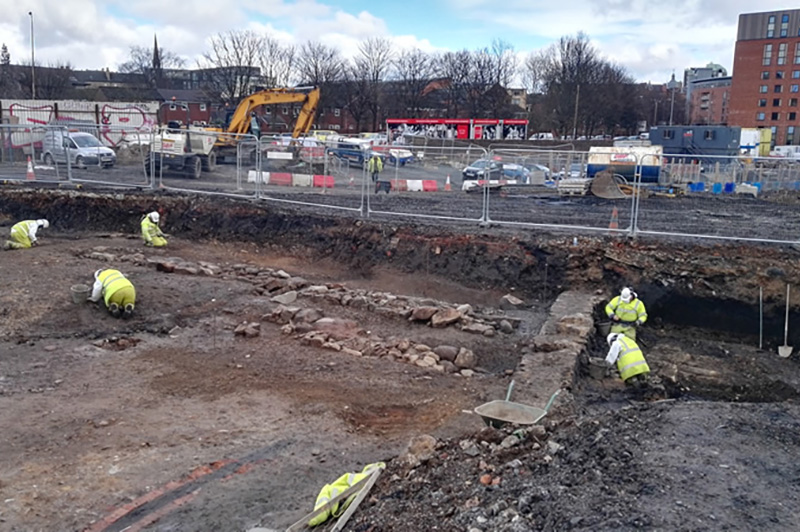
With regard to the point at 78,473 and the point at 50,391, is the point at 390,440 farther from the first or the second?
the point at 50,391

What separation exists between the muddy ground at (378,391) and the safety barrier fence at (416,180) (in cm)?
267

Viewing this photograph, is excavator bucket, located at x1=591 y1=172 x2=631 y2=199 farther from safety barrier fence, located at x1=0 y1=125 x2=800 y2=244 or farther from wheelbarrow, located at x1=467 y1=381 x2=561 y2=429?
wheelbarrow, located at x1=467 y1=381 x2=561 y2=429

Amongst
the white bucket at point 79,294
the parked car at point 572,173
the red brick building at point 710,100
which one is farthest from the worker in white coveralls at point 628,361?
the red brick building at point 710,100

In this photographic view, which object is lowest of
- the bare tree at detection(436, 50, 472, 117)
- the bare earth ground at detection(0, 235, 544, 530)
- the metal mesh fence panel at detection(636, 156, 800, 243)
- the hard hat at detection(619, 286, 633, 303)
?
the bare earth ground at detection(0, 235, 544, 530)

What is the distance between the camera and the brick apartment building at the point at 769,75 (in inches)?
3472

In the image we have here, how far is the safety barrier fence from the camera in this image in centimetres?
1788

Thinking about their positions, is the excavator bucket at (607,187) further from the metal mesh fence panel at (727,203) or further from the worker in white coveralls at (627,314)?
the worker in white coveralls at (627,314)

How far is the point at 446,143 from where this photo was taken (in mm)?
42656

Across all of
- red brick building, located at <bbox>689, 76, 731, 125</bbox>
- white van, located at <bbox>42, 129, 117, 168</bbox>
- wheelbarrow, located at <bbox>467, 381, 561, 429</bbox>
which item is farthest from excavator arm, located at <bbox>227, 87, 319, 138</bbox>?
red brick building, located at <bbox>689, 76, 731, 125</bbox>

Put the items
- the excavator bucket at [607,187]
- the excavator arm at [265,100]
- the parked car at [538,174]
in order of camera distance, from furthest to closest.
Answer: the excavator arm at [265,100]
the parked car at [538,174]
the excavator bucket at [607,187]

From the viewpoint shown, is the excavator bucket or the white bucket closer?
the white bucket

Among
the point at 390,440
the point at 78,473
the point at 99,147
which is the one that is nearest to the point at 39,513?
the point at 78,473

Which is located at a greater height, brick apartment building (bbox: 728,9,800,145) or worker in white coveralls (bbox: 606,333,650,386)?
brick apartment building (bbox: 728,9,800,145)

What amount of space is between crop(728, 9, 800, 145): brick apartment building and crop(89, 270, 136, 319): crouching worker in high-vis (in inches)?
3761
